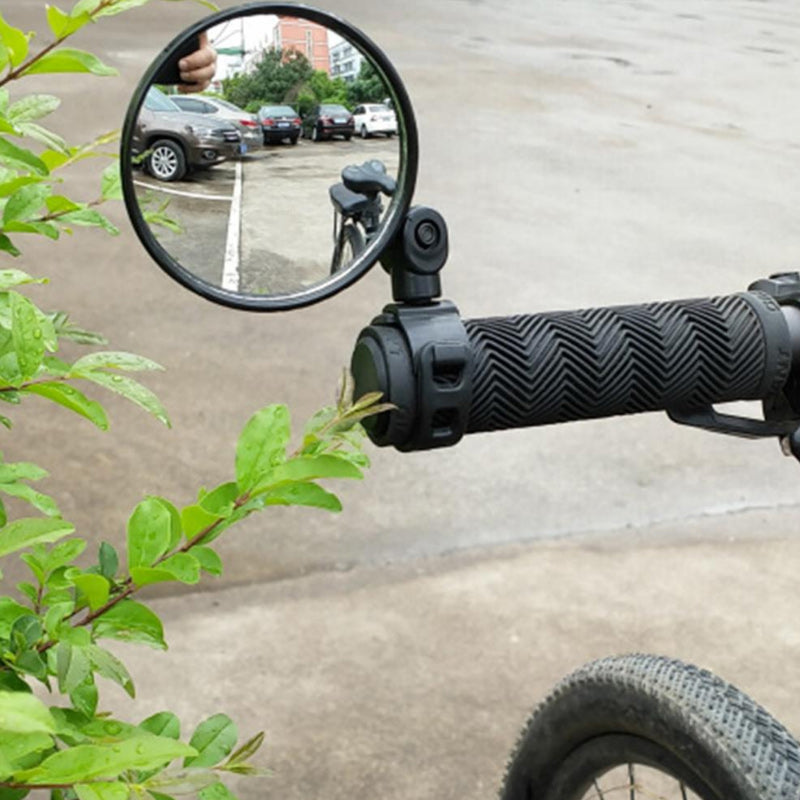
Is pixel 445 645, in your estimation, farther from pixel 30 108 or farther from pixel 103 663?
pixel 103 663

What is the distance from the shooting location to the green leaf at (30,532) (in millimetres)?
→ 866

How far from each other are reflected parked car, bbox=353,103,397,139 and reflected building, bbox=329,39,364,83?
0.03 m

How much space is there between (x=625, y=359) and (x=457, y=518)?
269 centimetres

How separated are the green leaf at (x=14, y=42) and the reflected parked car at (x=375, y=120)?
0.88 feet

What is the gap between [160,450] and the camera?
395 centimetres

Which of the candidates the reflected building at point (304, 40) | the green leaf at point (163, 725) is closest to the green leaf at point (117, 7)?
the reflected building at point (304, 40)

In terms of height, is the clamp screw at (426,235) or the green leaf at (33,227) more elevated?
the clamp screw at (426,235)

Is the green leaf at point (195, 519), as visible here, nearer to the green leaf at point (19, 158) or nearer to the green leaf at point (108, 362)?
the green leaf at point (108, 362)

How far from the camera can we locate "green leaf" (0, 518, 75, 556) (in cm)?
87

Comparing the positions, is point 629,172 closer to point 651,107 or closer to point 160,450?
point 651,107

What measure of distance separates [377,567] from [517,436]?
2.89 feet

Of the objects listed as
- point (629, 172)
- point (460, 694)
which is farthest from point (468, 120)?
point (460, 694)

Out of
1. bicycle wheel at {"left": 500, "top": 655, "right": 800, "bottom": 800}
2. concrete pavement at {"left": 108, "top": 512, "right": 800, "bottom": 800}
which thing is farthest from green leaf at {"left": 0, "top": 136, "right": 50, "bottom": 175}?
concrete pavement at {"left": 108, "top": 512, "right": 800, "bottom": 800}

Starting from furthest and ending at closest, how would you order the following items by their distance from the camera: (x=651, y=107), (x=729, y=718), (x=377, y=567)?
(x=651, y=107), (x=377, y=567), (x=729, y=718)
